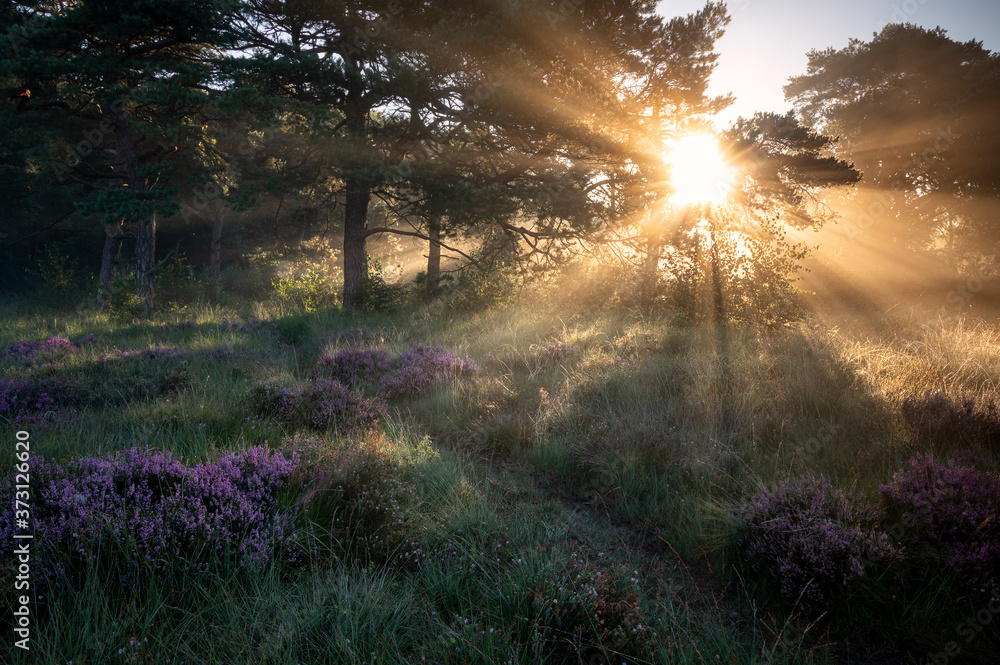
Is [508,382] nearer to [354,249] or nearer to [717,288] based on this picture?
[717,288]

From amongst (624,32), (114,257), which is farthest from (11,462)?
(114,257)

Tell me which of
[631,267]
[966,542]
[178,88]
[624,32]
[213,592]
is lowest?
[213,592]

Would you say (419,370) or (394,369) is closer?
(419,370)

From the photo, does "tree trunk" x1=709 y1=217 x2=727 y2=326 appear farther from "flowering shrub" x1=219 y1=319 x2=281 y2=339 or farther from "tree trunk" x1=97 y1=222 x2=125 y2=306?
"tree trunk" x1=97 y1=222 x2=125 y2=306

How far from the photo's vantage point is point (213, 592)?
2.15 m

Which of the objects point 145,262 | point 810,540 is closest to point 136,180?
point 145,262

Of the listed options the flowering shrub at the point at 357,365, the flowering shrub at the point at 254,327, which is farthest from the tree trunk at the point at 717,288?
the flowering shrub at the point at 254,327

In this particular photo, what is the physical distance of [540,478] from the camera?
395 cm

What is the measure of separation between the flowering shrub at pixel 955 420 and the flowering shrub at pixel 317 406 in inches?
201

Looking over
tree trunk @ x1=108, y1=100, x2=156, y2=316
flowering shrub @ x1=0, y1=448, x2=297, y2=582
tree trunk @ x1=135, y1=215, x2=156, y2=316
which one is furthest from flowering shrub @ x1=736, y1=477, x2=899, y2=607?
tree trunk @ x1=135, y1=215, x2=156, y2=316

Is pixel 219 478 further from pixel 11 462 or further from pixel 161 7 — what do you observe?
pixel 161 7

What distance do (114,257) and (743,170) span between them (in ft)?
67.1

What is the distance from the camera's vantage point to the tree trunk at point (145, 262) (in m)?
12.5

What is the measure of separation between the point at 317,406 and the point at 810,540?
13.9 feet
